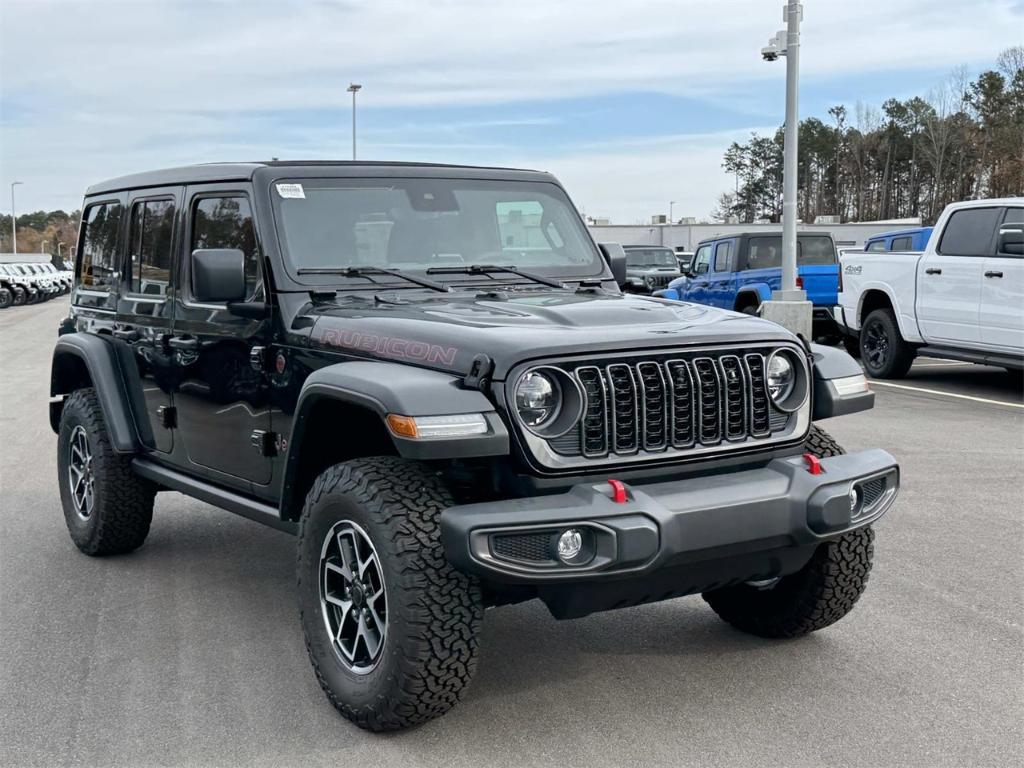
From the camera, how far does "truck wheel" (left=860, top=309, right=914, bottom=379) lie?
14.2 meters

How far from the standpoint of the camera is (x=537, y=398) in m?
3.75

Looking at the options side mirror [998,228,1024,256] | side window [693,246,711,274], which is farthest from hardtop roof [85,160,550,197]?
side window [693,246,711,274]

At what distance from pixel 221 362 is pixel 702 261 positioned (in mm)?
14634

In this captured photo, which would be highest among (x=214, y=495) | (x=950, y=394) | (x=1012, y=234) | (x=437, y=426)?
(x=1012, y=234)

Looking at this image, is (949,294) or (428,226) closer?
(428,226)

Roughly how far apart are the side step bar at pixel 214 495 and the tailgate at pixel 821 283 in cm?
1375

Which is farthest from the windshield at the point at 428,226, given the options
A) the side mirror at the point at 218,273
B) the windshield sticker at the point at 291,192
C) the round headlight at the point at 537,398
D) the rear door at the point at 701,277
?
the rear door at the point at 701,277

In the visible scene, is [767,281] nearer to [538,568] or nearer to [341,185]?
[341,185]

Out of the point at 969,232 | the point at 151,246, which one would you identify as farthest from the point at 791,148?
the point at 151,246

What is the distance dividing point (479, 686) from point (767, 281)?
45.8 ft

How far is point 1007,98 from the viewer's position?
6838cm

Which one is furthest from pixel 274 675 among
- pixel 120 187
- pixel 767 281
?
pixel 767 281

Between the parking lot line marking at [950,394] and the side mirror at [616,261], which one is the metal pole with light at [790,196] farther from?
the side mirror at [616,261]

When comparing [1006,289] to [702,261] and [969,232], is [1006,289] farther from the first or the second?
[702,261]
